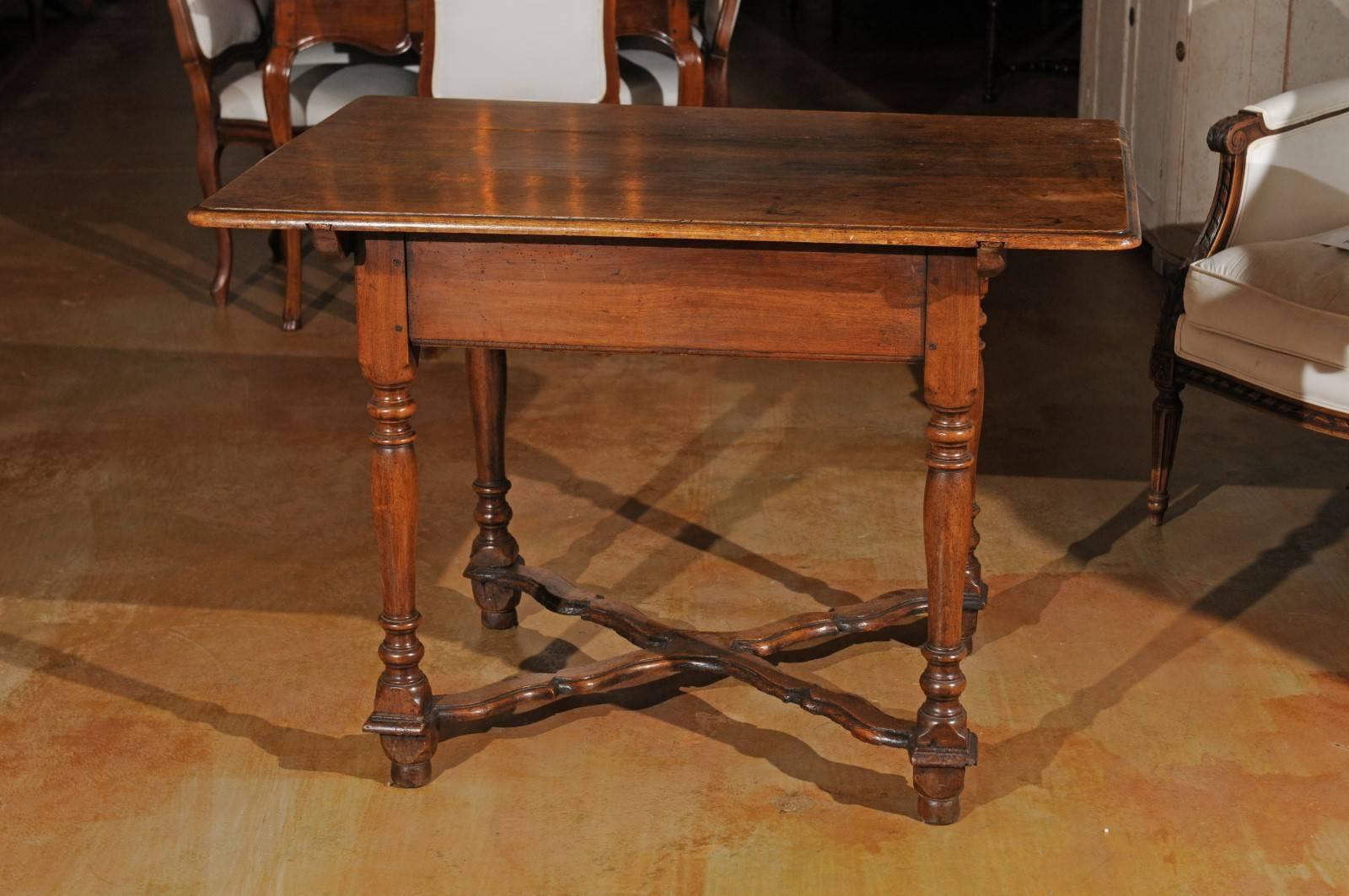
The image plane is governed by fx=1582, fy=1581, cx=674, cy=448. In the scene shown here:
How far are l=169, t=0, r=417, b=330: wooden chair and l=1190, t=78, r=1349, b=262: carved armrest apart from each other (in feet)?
7.17

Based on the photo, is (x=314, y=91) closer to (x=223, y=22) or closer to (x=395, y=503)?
(x=223, y=22)

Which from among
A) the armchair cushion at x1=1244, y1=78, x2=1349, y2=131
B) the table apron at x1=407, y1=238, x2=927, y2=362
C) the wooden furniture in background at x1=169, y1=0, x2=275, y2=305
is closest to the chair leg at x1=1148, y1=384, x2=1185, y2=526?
the armchair cushion at x1=1244, y1=78, x2=1349, y2=131

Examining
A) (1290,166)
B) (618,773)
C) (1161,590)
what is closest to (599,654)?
(618,773)

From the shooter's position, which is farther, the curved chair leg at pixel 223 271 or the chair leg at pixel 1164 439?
the curved chair leg at pixel 223 271

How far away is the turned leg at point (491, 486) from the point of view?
→ 8.07ft

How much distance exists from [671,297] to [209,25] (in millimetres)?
2600

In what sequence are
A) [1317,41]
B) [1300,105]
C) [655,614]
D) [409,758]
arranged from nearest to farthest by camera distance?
[409,758]
[655,614]
[1300,105]
[1317,41]

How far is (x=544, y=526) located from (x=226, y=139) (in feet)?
5.84

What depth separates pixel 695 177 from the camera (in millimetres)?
2027

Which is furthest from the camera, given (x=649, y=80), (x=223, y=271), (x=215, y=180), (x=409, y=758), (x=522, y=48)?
(x=223, y=271)

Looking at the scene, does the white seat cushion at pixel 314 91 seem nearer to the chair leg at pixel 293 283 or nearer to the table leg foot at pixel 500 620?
the chair leg at pixel 293 283

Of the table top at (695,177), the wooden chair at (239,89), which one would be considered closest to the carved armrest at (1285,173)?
the table top at (695,177)

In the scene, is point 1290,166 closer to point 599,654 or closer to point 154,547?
point 599,654

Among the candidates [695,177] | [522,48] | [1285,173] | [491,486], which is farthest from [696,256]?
[522,48]
